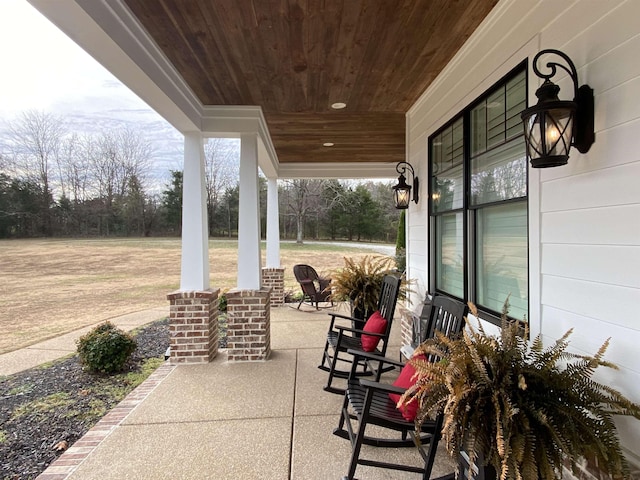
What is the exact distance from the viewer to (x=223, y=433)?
7.88 feet

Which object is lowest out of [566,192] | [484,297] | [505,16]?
[484,297]

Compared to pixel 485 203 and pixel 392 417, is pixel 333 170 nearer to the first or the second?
pixel 485 203

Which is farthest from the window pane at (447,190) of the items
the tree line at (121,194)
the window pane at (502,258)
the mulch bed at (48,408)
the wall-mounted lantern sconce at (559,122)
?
the tree line at (121,194)

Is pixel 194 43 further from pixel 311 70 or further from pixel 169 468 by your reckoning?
pixel 169 468

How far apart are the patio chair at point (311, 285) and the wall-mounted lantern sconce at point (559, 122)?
498 centimetres

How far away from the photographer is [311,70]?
9.87ft

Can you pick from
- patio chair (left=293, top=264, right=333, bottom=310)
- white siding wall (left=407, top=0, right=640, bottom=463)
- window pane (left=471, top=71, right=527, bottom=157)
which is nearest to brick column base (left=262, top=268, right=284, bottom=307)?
patio chair (left=293, top=264, right=333, bottom=310)

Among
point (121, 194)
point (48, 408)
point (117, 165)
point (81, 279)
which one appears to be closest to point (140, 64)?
point (48, 408)

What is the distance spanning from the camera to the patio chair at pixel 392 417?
1727mm

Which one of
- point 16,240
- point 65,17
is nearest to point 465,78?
point 65,17

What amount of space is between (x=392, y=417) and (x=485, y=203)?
1600 mm

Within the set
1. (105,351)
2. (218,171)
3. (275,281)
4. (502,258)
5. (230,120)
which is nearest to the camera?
(502,258)

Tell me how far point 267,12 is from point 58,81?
30.2 feet

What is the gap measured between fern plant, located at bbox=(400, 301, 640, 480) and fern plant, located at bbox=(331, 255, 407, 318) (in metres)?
2.49
